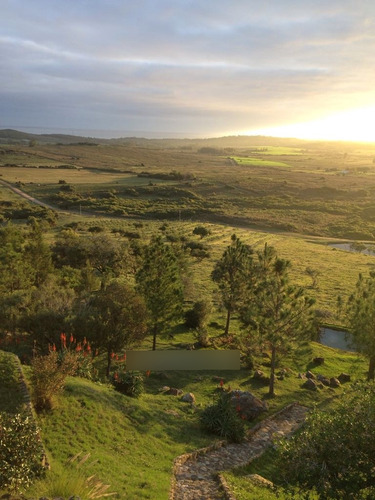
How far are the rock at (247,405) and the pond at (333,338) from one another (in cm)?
1981

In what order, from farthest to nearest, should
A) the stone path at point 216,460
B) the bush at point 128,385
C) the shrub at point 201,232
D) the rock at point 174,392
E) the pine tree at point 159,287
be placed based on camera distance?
the shrub at point 201,232 < the pine tree at point 159,287 < the rock at point 174,392 < the bush at point 128,385 < the stone path at point 216,460

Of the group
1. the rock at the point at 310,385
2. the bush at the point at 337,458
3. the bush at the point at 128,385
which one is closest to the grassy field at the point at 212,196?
the rock at the point at 310,385

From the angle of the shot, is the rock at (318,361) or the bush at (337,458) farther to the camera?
the rock at (318,361)

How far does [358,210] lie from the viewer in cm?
13025

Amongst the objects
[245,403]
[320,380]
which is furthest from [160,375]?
[320,380]

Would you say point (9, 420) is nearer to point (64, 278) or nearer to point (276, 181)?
point (64, 278)

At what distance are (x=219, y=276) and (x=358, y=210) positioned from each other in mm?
109166

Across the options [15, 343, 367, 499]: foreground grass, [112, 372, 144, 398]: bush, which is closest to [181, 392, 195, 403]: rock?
[15, 343, 367, 499]: foreground grass

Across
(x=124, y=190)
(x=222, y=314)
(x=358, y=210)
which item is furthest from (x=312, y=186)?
(x=222, y=314)

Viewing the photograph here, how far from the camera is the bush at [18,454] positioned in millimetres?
10367

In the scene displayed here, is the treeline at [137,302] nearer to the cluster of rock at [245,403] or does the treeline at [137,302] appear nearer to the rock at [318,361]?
the cluster of rock at [245,403]

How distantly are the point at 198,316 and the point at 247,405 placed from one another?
14.9m

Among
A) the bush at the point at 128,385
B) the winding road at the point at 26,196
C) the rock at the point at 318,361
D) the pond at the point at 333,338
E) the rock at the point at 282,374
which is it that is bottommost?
the pond at the point at 333,338

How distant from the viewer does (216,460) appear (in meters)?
16.6
